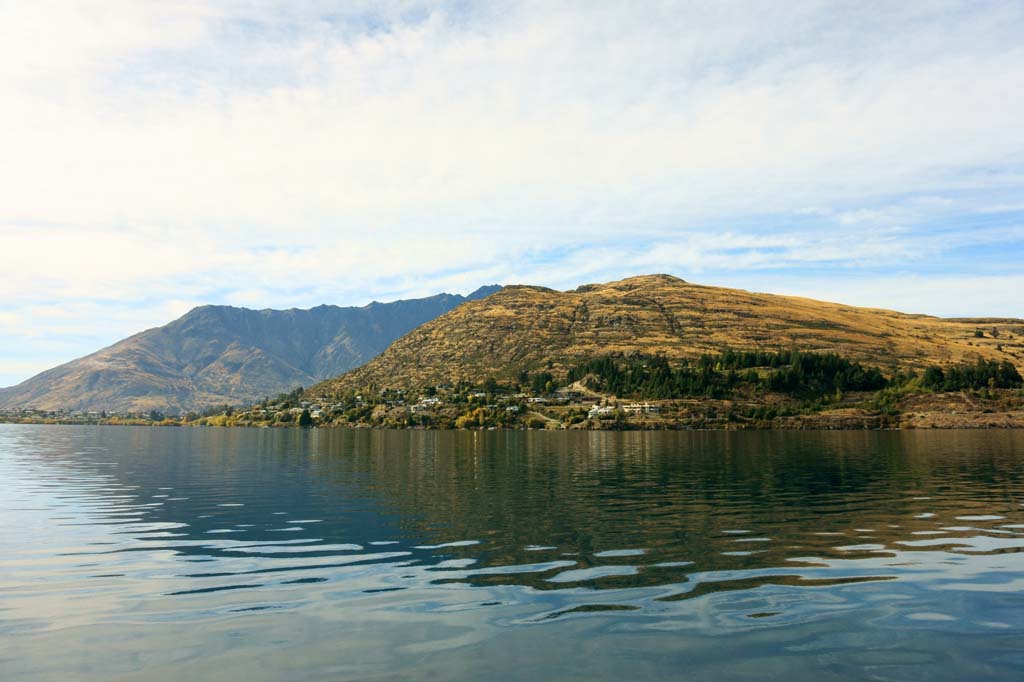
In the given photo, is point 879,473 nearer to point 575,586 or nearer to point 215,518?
point 575,586

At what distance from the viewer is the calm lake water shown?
1759 centimetres

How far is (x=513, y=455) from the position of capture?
106 metres

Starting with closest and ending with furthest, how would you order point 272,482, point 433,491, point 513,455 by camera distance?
point 433,491 → point 272,482 → point 513,455

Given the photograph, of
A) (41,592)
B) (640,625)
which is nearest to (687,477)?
(640,625)

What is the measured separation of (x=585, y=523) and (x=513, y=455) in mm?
67278

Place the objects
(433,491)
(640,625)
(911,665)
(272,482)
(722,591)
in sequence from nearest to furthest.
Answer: (911,665), (640,625), (722,591), (433,491), (272,482)

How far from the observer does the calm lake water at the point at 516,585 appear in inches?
693

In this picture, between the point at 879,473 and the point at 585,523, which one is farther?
the point at 879,473

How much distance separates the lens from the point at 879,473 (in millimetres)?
70188

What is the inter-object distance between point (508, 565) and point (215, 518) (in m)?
24.7

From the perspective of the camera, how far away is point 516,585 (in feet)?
81.7

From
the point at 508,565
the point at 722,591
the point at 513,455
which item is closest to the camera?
the point at 722,591

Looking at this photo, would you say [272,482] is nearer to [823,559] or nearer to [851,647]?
[823,559]

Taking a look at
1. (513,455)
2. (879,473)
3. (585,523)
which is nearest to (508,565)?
(585,523)
